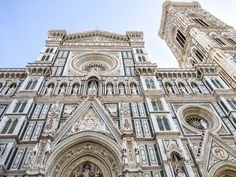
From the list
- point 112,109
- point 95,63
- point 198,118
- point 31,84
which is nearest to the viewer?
point 112,109

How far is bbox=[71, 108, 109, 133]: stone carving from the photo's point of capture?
11.0 m

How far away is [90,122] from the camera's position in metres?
11.4

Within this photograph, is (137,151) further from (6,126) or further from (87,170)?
(6,126)

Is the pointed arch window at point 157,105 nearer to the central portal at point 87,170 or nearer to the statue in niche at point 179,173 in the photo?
the statue in niche at point 179,173

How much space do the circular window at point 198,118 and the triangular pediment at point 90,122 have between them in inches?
145

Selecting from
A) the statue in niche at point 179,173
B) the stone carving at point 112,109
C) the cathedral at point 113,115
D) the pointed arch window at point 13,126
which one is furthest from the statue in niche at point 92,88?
the statue in niche at point 179,173

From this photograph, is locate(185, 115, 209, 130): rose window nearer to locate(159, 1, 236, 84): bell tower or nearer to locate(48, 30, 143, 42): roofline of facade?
locate(159, 1, 236, 84): bell tower

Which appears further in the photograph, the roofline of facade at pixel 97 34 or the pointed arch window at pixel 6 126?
the roofline of facade at pixel 97 34

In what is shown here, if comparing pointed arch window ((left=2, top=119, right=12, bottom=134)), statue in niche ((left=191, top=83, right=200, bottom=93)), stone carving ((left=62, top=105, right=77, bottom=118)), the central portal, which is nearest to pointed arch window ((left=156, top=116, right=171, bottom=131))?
Result: the central portal

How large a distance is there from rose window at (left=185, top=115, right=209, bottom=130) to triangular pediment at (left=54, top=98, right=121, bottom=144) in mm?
4313

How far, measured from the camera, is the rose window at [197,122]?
12.4 m

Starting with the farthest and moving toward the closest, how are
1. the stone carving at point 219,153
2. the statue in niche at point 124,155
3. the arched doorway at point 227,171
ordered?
the stone carving at point 219,153 < the arched doorway at point 227,171 < the statue in niche at point 124,155

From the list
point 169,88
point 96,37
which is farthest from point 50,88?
point 96,37

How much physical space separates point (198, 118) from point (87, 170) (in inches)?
266
